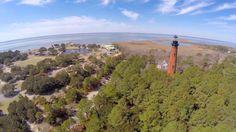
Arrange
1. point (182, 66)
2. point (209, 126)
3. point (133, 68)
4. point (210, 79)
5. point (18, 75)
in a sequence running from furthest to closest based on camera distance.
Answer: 1. point (18, 75)
2. point (182, 66)
3. point (133, 68)
4. point (210, 79)
5. point (209, 126)

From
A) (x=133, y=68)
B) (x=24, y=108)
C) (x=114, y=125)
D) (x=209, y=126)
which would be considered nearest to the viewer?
(x=209, y=126)

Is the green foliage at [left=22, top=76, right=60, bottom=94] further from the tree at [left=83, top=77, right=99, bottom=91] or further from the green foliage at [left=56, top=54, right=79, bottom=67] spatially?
the green foliage at [left=56, top=54, right=79, bottom=67]

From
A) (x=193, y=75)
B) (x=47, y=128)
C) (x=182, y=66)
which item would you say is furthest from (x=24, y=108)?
(x=182, y=66)

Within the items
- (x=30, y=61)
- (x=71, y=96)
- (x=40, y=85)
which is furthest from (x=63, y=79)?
(x=30, y=61)

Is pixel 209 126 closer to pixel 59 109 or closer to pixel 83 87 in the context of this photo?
pixel 59 109

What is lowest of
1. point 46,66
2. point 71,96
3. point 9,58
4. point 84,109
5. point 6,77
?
point 84,109

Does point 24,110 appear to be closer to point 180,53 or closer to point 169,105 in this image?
point 169,105

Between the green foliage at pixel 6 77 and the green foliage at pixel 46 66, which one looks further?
the green foliage at pixel 46 66

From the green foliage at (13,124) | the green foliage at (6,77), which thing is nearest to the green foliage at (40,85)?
the green foliage at (6,77)

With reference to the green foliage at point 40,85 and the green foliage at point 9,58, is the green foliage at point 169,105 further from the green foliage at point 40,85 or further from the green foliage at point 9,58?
the green foliage at point 9,58
